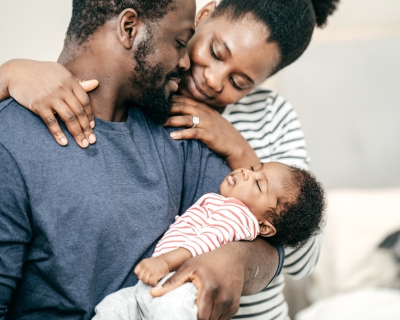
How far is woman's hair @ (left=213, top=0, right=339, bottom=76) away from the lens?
55.2 inches

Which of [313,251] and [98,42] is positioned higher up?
[98,42]

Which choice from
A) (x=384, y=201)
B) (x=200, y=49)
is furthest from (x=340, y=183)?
(x=200, y=49)

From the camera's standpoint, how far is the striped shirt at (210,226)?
3.59 feet

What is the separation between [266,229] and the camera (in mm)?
1273

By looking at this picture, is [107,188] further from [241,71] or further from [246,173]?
[241,71]

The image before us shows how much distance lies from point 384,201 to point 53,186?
191cm

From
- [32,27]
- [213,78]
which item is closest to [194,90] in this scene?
[213,78]

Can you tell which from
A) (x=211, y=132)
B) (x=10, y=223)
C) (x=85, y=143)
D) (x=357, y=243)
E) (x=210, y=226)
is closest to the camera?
(x=10, y=223)

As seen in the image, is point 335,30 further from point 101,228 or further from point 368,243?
point 101,228

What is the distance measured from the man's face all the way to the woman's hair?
28 centimetres

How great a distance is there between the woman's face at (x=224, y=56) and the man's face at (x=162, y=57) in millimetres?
161

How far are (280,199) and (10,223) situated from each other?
28.8 inches

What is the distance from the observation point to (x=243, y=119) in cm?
163

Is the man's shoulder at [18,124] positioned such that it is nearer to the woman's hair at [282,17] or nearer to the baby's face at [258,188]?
the baby's face at [258,188]
